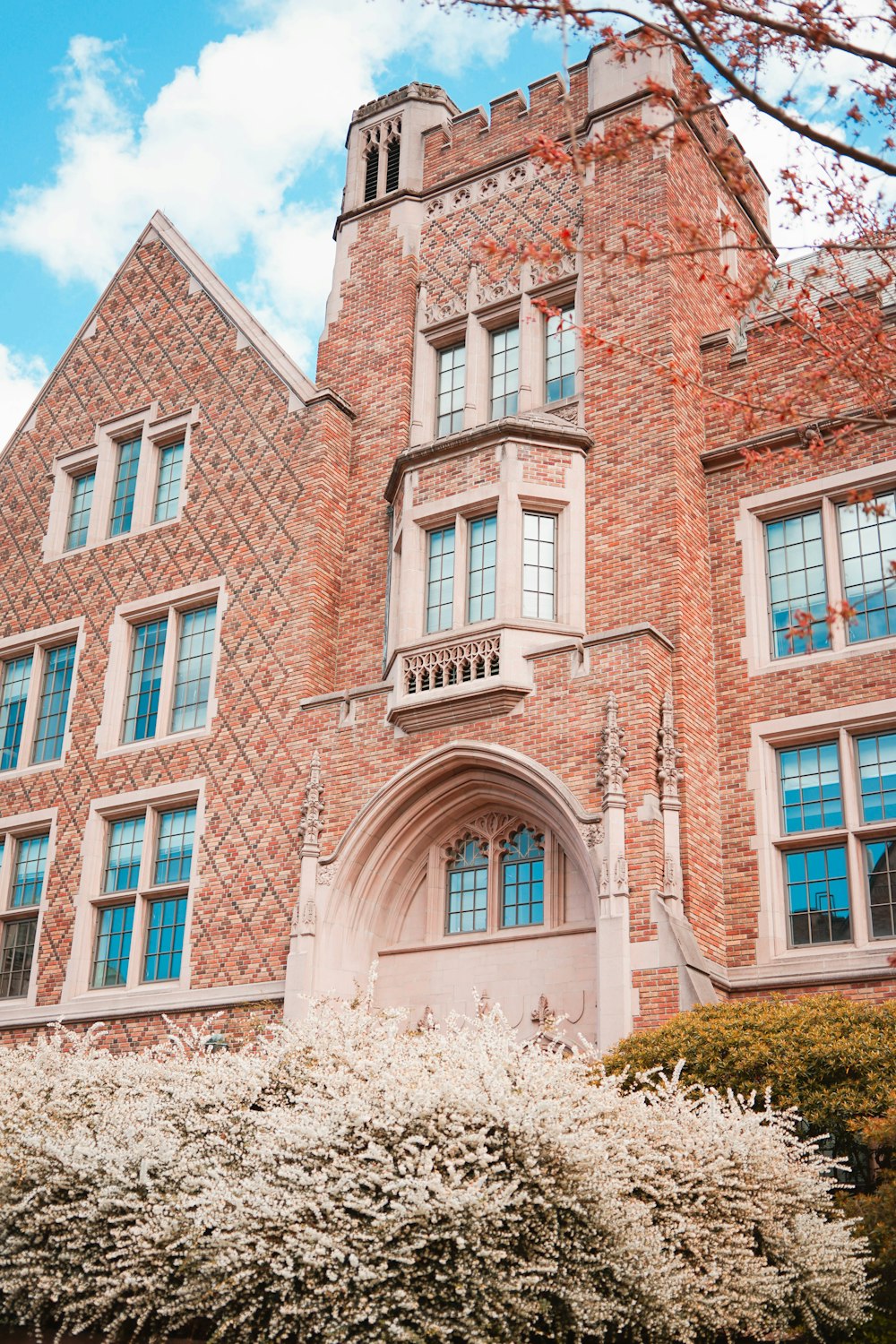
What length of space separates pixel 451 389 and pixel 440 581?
3880 millimetres

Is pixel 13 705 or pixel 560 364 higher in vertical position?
pixel 560 364

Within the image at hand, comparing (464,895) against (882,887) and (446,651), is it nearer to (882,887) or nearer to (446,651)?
(446,651)

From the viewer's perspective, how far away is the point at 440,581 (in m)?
17.7

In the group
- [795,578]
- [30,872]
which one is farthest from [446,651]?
[30,872]

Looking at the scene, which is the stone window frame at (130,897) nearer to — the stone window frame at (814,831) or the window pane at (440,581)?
the window pane at (440,581)

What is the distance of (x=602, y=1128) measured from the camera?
32.0ft

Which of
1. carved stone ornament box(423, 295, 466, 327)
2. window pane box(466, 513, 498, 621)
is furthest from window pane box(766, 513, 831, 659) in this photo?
carved stone ornament box(423, 295, 466, 327)

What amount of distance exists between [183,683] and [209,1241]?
11916mm

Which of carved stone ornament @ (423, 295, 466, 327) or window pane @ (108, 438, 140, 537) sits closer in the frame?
carved stone ornament @ (423, 295, 466, 327)

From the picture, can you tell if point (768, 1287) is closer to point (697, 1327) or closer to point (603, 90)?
point (697, 1327)

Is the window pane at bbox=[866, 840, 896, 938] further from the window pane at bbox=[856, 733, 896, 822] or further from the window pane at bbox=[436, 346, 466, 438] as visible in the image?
the window pane at bbox=[436, 346, 466, 438]

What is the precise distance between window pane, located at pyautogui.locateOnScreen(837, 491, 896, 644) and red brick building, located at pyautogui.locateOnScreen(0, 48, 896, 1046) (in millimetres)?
45

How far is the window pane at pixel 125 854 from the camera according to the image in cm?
1944

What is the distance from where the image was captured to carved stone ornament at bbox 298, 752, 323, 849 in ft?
55.6
